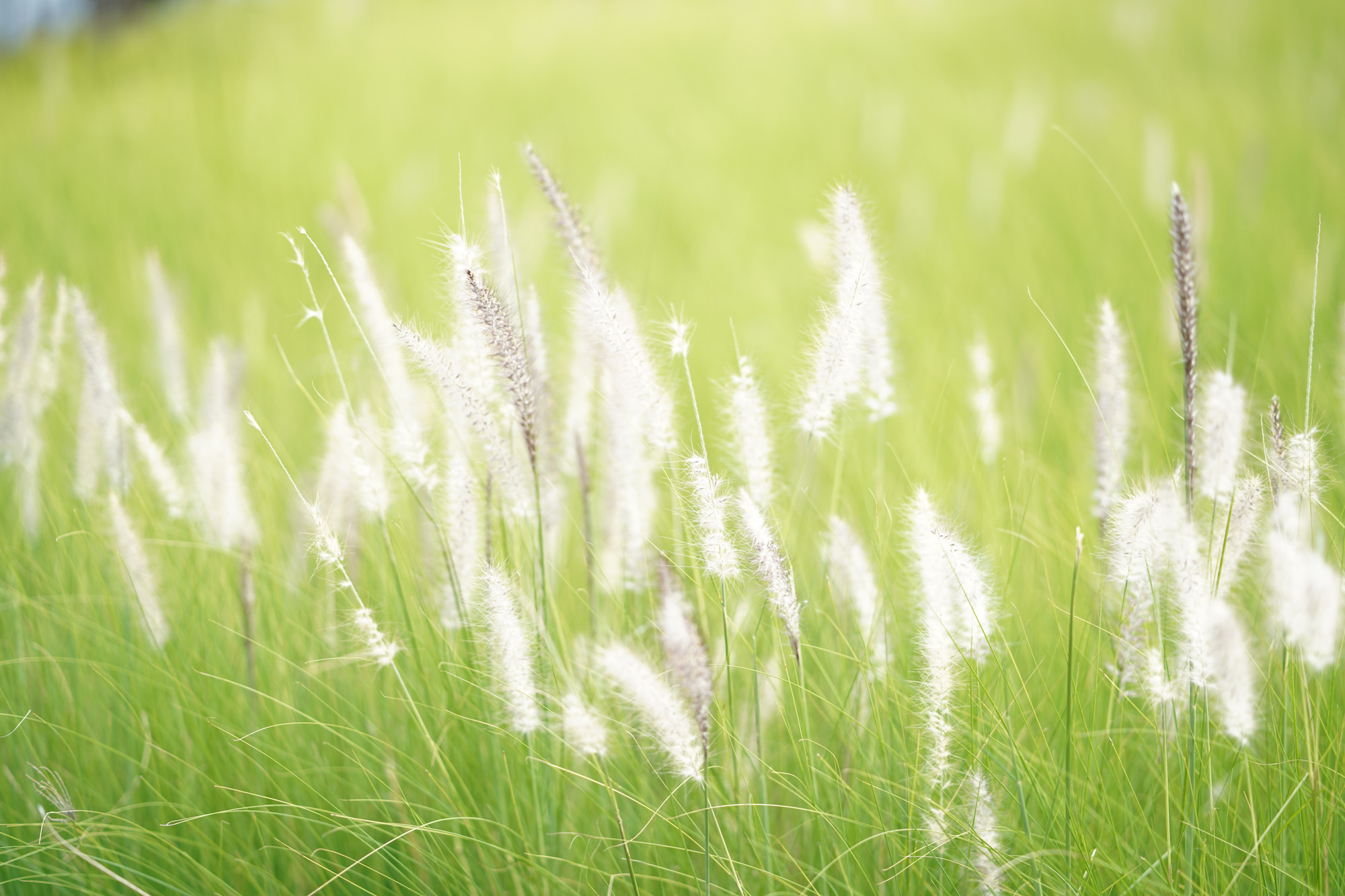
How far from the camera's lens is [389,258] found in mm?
2826

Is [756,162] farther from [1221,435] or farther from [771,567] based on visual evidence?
[771,567]

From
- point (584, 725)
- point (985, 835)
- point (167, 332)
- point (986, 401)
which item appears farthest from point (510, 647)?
point (167, 332)

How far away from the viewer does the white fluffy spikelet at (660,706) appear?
77 cm

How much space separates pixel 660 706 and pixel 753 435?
0.30 m

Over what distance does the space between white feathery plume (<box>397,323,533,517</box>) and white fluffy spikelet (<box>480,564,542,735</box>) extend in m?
0.11

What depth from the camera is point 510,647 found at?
80 cm

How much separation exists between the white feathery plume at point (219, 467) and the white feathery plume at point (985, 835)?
37.2 inches

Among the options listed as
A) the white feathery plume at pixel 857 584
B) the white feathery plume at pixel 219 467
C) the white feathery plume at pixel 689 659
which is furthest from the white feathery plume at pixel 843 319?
the white feathery plume at pixel 219 467

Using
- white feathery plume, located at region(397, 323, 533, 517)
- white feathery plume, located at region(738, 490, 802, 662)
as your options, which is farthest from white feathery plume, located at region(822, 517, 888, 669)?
white feathery plume, located at region(397, 323, 533, 517)

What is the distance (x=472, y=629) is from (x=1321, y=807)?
91 centimetres

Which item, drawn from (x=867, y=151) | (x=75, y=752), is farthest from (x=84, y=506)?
(x=867, y=151)

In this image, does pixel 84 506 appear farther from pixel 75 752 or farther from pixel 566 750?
pixel 566 750

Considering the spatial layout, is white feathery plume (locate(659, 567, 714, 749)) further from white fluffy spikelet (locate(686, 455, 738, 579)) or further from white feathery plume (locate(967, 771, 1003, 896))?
white feathery plume (locate(967, 771, 1003, 896))

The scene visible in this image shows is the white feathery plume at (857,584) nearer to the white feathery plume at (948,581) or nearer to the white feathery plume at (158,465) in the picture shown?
the white feathery plume at (948,581)
